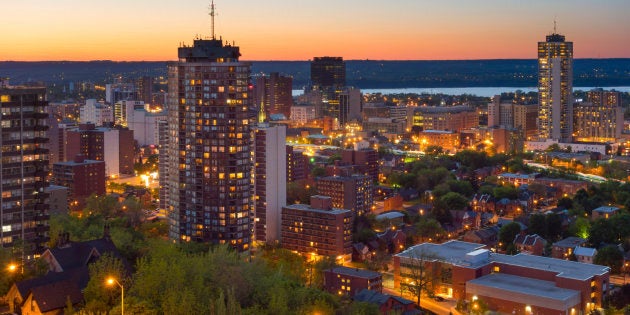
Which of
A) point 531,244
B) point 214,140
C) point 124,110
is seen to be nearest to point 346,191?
point 531,244

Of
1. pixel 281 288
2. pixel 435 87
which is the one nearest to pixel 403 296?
pixel 281 288

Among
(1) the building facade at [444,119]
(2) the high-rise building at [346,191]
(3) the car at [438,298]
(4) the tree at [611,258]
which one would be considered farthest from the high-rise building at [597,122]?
(3) the car at [438,298]

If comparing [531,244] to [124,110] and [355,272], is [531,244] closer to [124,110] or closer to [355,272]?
[355,272]

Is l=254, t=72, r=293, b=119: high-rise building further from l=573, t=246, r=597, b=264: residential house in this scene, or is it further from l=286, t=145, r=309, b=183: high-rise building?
l=573, t=246, r=597, b=264: residential house

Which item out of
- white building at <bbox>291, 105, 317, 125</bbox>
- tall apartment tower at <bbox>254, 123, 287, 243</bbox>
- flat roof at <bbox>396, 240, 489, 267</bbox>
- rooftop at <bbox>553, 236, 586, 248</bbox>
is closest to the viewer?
flat roof at <bbox>396, 240, 489, 267</bbox>

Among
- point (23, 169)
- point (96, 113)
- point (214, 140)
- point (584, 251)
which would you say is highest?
point (96, 113)

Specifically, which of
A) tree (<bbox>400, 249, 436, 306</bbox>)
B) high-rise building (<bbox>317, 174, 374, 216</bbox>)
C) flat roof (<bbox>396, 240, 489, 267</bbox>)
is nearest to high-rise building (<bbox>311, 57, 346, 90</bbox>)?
high-rise building (<bbox>317, 174, 374, 216</bbox>)
